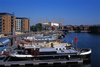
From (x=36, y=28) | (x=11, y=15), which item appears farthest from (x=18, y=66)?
(x=36, y=28)

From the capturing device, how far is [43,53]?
1544 cm

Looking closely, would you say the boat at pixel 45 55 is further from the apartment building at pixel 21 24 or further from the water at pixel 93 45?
the apartment building at pixel 21 24

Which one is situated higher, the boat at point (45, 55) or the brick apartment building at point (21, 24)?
the brick apartment building at point (21, 24)

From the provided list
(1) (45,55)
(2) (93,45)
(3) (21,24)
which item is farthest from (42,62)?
(3) (21,24)

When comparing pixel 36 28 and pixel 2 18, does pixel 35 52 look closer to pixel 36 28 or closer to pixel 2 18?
pixel 2 18

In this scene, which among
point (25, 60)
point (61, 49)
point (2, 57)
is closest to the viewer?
point (25, 60)

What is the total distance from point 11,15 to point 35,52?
125ft

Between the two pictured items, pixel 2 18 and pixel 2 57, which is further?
pixel 2 18

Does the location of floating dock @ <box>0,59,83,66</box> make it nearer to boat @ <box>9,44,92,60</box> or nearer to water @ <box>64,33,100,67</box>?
boat @ <box>9,44,92,60</box>

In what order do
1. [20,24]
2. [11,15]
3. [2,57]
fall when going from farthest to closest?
[20,24], [11,15], [2,57]

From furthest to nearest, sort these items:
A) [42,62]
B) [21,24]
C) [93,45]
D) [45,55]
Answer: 1. [21,24]
2. [93,45]
3. [45,55]
4. [42,62]

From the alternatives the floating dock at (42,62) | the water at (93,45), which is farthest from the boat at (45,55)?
the water at (93,45)

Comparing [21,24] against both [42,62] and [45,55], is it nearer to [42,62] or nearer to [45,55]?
[45,55]

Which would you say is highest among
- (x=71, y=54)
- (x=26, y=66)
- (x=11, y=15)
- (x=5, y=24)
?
(x=11, y=15)
